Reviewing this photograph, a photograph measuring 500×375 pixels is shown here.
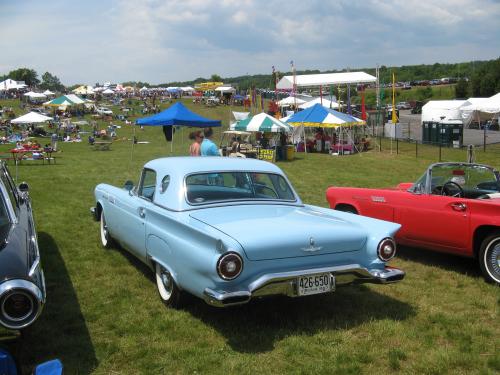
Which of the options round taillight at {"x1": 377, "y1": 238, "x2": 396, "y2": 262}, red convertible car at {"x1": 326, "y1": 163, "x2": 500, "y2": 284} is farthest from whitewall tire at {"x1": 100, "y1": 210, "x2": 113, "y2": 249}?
round taillight at {"x1": 377, "y1": 238, "x2": 396, "y2": 262}

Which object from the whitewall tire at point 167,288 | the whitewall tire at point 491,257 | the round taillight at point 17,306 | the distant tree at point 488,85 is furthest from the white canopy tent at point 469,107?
the round taillight at point 17,306

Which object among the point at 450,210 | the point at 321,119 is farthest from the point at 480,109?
the point at 450,210

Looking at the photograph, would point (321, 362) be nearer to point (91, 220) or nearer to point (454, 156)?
point (91, 220)

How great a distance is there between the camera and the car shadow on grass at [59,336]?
4121 millimetres

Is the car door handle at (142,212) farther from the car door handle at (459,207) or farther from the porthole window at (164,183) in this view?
the car door handle at (459,207)

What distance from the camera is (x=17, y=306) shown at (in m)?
3.55

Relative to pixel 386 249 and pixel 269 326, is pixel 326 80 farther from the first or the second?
pixel 269 326

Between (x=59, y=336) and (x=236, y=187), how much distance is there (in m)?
2.28

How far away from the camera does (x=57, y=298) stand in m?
5.64

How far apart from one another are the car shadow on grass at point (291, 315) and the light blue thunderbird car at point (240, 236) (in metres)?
0.40

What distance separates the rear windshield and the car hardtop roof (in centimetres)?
7

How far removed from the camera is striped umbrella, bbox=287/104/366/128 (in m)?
25.0

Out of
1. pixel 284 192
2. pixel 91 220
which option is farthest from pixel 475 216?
pixel 91 220

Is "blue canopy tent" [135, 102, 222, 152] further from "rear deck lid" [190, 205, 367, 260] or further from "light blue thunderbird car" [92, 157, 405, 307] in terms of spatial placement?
"rear deck lid" [190, 205, 367, 260]
